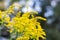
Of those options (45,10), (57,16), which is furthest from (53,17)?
(45,10)

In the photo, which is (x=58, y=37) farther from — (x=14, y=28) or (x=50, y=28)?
(x=14, y=28)

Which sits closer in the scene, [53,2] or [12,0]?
[53,2]

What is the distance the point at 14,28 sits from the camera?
160cm

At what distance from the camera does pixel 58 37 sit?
133 inches

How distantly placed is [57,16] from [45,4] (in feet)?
1.18

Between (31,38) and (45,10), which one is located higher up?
(45,10)

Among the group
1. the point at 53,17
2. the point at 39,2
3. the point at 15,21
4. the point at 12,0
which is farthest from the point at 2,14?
the point at 12,0

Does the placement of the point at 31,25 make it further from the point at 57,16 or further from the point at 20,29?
the point at 57,16

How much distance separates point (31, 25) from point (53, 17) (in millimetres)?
2167

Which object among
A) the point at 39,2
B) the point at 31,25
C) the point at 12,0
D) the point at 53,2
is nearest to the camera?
the point at 31,25

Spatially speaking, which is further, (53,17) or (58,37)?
(53,17)

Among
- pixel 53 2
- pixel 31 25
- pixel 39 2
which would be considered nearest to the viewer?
pixel 31 25

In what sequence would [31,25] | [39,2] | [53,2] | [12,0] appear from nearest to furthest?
[31,25]
[39,2]
[53,2]
[12,0]

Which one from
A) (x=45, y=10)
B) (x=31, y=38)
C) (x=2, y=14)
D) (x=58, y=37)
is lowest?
(x=31, y=38)
